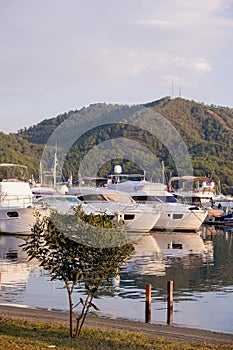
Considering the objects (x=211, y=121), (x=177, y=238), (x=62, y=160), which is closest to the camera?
(x=177, y=238)

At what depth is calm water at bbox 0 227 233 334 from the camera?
20406mm

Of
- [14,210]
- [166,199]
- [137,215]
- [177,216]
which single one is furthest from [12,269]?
[166,199]

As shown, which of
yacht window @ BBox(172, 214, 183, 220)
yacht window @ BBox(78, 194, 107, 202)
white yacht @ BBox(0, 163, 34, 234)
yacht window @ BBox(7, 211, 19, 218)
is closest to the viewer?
white yacht @ BBox(0, 163, 34, 234)

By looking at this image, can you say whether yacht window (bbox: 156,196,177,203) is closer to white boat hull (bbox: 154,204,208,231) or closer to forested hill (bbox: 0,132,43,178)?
white boat hull (bbox: 154,204,208,231)

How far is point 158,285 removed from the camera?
2622 centimetres

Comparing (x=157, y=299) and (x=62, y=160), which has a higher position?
(x=62, y=160)

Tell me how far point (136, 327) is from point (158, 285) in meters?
10.1

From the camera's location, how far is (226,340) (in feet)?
50.2

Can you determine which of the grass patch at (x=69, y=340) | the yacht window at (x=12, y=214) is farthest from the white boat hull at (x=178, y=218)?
the grass patch at (x=69, y=340)

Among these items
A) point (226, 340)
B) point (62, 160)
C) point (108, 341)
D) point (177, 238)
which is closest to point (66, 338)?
point (108, 341)

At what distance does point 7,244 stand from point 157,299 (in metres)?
20.2

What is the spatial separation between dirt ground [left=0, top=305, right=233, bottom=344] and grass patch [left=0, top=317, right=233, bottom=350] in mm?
708

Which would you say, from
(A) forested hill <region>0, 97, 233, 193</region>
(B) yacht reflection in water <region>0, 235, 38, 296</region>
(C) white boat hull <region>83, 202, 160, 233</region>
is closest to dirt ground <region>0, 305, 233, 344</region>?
(B) yacht reflection in water <region>0, 235, 38, 296</region>

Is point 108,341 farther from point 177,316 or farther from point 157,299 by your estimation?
point 157,299
